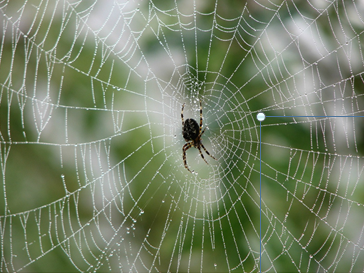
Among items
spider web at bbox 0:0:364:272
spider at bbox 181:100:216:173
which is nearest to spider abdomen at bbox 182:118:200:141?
spider at bbox 181:100:216:173

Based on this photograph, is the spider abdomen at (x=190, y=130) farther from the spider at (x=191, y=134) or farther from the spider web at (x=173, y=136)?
the spider web at (x=173, y=136)

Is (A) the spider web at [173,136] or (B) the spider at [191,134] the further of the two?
(B) the spider at [191,134]

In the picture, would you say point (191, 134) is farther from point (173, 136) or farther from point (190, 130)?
point (173, 136)

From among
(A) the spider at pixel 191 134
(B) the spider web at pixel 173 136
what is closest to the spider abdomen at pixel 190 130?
(A) the spider at pixel 191 134

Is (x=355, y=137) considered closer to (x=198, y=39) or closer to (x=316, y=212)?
(x=316, y=212)
